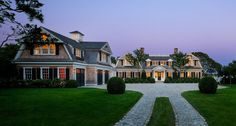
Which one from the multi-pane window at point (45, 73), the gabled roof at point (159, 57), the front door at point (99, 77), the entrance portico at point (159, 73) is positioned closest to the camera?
the multi-pane window at point (45, 73)

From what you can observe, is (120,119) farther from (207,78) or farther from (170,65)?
(170,65)

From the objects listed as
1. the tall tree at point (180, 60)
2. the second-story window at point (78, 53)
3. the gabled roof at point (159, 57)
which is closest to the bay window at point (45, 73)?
the second-story window at point (78, 53)

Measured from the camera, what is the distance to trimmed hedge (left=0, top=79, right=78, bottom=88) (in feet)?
104

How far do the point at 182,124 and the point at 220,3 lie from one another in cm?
1914

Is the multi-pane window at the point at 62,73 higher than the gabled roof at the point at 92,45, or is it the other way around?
the gabled roof at the point at 92,45

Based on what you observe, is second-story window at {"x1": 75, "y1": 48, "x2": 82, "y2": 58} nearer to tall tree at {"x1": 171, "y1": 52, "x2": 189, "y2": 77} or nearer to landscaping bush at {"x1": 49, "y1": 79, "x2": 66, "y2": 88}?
landscaping bush at {"x1": 49, "y1": 79, "x2": 66, "y2": 88}

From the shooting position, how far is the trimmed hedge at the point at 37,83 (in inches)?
1250

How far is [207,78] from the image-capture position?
78.7ft

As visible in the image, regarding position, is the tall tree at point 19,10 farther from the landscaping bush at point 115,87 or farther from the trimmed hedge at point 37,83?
the trimmed hedge at point 37,83

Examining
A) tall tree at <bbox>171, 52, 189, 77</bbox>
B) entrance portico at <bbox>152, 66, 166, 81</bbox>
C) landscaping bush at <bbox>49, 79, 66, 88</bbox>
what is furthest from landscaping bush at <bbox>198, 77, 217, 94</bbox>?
entrance portico at <bbox>152, 66, 166, 81</bbox>

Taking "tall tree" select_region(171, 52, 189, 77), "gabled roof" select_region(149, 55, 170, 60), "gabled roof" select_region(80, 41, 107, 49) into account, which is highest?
"gabled roof" select_region(80, 41, 107, 49)

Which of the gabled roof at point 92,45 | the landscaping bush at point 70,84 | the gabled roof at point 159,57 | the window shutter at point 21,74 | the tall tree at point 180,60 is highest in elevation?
the gabled roof at point 92,45

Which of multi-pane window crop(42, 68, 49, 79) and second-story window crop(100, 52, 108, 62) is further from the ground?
second-story window crop(100, 52, 108, 62)

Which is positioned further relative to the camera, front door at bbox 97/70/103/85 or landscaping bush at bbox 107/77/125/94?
front door at bbox 97/70/103/85
